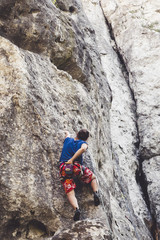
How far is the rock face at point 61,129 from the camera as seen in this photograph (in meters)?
4.42

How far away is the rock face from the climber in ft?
0.68

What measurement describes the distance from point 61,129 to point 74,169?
1344 mm

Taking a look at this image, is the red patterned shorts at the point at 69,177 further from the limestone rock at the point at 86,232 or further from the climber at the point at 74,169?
the limestone rock at the point at 86,232

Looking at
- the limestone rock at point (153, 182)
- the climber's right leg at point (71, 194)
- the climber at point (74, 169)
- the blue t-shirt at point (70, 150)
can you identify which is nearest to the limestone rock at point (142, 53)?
the limestone rock at point (153, 182)

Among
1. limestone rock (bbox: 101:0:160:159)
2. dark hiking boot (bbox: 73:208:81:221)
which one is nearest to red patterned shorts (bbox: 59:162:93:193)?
dark hiking boot (bbox: 73:208:81:221)

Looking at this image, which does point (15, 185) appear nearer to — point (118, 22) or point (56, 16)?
point (56, 16)

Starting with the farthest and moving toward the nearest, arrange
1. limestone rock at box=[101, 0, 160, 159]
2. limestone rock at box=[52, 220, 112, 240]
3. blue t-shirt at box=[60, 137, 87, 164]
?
1. limestone rock at box=[101, 0, 160, 159]
2. blue t-shirt at box=[60, 137, 87, 164]
3. limestone rock at box=[52, 220, 112, 240]

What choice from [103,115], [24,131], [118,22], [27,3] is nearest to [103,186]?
[24,131]

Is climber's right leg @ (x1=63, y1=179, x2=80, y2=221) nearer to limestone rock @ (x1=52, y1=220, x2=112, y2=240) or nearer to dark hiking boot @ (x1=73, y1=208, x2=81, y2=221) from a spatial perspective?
dark hiking boot @ (x1=73, y1=208, x2=81, y2=221)

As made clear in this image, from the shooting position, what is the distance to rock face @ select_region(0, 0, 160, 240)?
4.42 meters

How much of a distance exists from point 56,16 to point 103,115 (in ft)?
13.2

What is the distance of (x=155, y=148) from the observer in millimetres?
13336

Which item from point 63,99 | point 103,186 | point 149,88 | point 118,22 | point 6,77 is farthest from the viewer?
point 118,22

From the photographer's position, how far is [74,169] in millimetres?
4824
